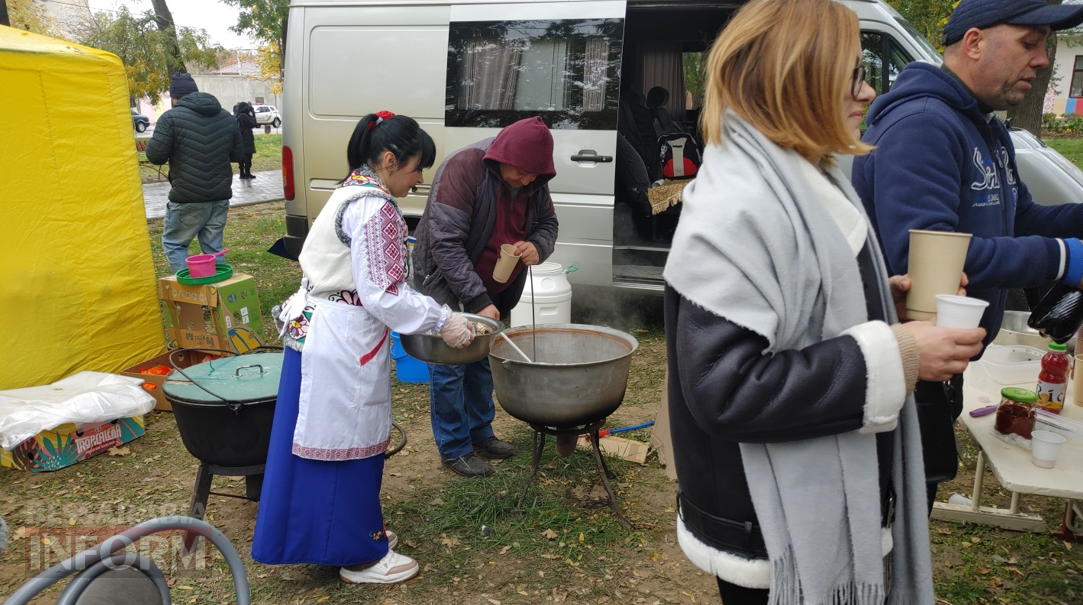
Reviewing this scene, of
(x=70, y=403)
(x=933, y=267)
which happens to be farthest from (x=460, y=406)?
(x=933, y=267)

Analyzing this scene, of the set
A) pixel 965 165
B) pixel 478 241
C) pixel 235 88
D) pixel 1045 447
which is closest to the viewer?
pixel 965 165

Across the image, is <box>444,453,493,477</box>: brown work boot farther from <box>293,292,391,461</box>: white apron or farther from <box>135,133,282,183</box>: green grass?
<box>135,133,282,183</box>: green grass

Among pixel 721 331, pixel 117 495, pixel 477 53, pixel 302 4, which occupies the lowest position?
pixel 117 495

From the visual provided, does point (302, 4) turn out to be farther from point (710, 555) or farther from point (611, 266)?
point (710, 555)

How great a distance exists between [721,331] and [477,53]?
15.9ft

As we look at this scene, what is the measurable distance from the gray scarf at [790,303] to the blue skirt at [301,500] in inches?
73.4

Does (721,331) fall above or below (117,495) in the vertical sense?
above

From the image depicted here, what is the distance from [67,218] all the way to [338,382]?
3160 mm

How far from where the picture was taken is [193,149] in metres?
6.40

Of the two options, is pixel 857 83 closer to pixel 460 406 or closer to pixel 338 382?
pixel 338 382

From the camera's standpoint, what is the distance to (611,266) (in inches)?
218

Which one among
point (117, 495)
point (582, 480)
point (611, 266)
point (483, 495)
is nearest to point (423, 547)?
point (483, 495)

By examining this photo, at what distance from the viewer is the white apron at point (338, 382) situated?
262 cm

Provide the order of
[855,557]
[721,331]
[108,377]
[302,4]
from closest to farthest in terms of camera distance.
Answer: [721,331], [855,557], [108,377], [302,4]
